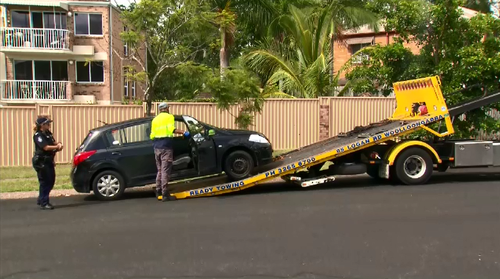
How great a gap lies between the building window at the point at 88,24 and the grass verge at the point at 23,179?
47.7ft

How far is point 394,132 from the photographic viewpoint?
926cm

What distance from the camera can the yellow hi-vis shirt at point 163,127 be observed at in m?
8.34

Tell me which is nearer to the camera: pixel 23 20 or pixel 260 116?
pixel 260 116

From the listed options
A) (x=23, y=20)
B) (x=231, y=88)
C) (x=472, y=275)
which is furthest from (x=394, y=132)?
(x=23, y=20)

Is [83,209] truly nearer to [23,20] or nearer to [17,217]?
[17,217]

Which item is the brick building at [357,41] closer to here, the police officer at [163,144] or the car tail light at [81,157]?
the police officer at [163,144]

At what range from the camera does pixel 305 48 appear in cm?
2017

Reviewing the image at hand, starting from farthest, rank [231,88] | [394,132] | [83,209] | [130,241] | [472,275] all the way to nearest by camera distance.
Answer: [231,88] → [394,132] → [83,209] → [130,241] → [472,275]

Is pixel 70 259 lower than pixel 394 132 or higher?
Answer: lower

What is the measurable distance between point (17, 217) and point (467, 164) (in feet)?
29.0

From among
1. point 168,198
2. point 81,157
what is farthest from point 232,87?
point 81,157

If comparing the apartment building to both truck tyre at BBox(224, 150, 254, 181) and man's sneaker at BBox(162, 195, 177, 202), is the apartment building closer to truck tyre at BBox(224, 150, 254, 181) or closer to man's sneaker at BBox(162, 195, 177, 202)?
truck tyre at BBox(224, 150, 254, 181)

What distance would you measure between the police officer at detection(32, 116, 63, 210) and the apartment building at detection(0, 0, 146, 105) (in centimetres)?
1746

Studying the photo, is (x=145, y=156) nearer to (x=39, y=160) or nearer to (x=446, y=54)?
(x=39, y=160)
